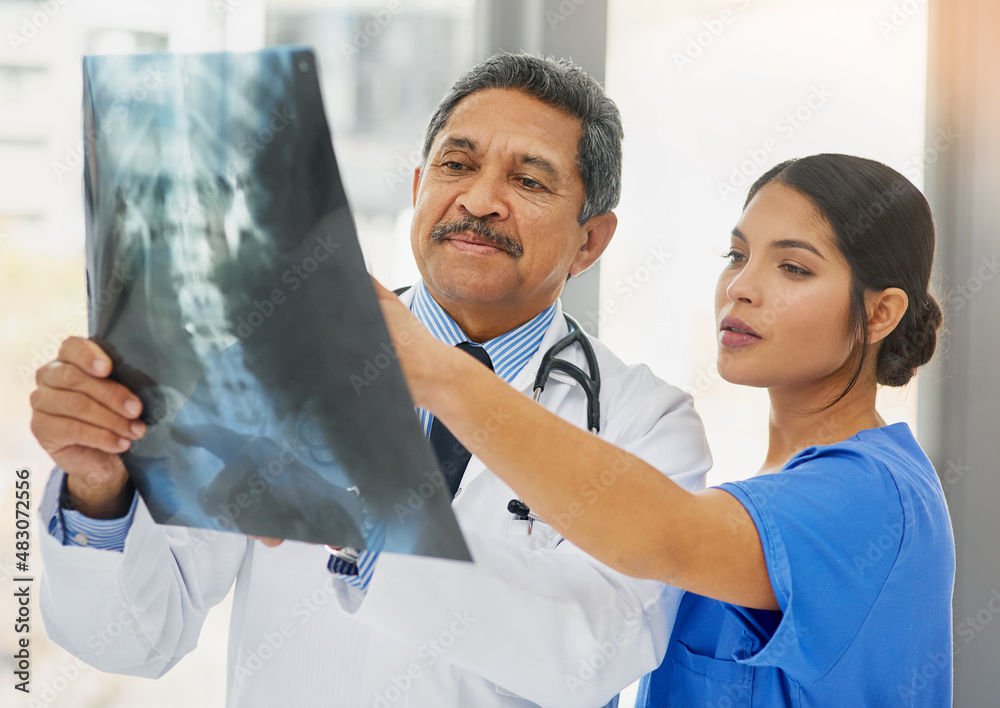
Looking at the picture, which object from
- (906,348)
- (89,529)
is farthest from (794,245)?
(89,529)

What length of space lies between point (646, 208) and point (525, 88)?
0.57 m

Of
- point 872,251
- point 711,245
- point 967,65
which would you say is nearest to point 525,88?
point 872,251

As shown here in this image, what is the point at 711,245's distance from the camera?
1683mm

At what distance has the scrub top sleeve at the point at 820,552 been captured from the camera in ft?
2.63

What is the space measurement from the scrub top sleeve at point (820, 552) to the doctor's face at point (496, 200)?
0.48 metres

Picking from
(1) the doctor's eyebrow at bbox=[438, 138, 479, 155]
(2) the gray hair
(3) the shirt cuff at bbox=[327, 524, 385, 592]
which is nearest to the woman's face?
(2) the gray hair

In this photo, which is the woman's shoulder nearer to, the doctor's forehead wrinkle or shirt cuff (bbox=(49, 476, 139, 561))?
the doctor's forehead wrinkle

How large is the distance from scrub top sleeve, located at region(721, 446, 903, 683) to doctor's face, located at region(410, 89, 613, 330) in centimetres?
48

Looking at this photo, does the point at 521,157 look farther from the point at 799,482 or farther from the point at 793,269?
the point at 799,482

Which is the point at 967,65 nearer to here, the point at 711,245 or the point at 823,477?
the point at 711,245

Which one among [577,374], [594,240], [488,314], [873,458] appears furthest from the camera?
[594,240]

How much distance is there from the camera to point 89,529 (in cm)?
86

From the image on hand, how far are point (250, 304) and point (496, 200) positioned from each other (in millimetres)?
597

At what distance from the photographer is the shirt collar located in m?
1.22
